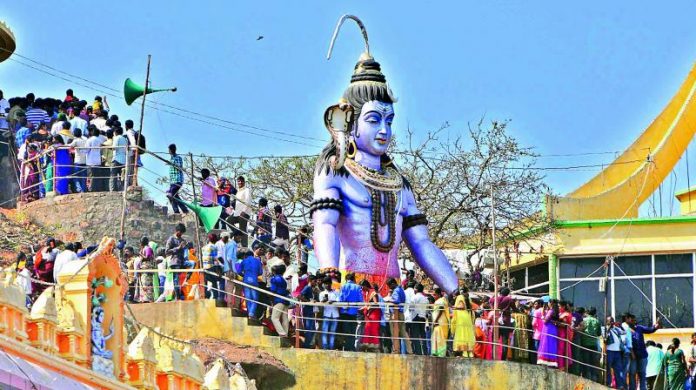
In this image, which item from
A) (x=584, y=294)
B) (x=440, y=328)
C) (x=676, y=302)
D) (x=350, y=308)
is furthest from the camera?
(x=584, y=294)

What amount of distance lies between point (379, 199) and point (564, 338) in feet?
11.1

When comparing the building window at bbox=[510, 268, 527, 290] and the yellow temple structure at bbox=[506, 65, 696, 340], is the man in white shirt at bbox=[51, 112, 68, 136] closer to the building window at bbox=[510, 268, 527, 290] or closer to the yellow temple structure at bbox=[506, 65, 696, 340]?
the yellow temple structure at bbox=[506, 65, 696, 340]

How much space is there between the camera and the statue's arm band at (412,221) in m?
36.0

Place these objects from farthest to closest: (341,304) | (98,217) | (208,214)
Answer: (98,217) < (208,214) < (341,304)

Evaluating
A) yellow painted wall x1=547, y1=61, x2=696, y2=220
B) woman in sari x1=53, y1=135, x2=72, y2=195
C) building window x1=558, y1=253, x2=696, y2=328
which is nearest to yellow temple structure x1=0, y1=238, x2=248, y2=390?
woman in sari x1=53, y1=135, x2=72, y2=195

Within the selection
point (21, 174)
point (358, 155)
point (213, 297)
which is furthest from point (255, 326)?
point (21, 174)

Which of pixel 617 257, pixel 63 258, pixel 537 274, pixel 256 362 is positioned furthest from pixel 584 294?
pixel 63 258

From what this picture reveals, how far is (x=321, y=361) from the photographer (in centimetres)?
3312

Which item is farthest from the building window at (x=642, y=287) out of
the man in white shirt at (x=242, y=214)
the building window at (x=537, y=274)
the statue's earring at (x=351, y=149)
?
the statue's earring at (x=351, y=149)

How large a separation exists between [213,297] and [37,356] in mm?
9004

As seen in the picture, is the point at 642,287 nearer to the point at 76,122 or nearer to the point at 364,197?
the point at 364,197

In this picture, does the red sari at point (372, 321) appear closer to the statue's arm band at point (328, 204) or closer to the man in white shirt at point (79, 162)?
the statue's arm band at point (328, 204)

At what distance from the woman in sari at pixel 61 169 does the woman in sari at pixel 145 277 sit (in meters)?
3.24

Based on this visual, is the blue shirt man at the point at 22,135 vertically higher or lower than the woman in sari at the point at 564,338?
higher
